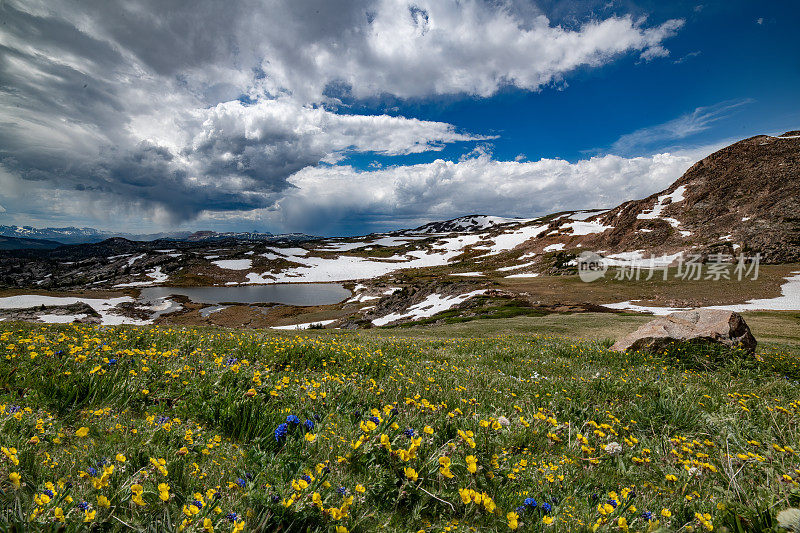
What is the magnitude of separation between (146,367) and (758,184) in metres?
163

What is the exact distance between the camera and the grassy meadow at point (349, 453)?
2.43 metres

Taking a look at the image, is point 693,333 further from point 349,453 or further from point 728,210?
point 728,210

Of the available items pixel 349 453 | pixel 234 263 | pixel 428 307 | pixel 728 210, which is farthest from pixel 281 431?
pixel 234 263

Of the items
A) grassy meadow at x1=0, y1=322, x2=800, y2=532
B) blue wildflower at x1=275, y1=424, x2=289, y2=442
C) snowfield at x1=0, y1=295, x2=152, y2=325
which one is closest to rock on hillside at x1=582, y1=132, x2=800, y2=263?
grassy meadow at x1=0, y1=322, x2=800, y2=532

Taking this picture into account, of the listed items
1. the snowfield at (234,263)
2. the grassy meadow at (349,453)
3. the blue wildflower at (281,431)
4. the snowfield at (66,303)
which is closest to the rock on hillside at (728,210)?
the grassy meadow at (349,453)

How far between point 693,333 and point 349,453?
52.6ft

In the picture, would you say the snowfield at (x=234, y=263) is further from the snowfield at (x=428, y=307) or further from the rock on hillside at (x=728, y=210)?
the rock on hillside at (x=728, y=210)

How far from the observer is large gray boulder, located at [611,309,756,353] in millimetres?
12828

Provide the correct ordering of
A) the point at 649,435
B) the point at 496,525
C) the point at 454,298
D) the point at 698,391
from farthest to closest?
the point at 454,298 → the point at 698,391 → the point at 649,435 → the point at 496,525

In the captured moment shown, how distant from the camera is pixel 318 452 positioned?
3287mm

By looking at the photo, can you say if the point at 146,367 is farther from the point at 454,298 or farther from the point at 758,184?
the point at 758,184

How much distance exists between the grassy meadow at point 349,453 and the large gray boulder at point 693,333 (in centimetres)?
618

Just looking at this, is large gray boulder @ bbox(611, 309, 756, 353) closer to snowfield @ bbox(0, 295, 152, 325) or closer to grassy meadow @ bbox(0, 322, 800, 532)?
grassy meadow @ bbox(0, 322, 800, 532)

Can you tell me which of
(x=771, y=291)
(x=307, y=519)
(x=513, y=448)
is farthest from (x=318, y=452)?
(x=771, y=291)
